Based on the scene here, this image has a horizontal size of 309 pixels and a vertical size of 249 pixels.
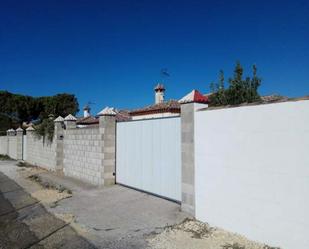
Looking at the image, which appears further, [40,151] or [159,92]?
[159,92]

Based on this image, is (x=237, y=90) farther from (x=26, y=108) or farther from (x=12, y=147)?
(x=26, y=108)

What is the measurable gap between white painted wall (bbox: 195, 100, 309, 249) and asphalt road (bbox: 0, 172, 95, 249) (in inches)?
97.6

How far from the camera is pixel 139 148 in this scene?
8867 millimetres

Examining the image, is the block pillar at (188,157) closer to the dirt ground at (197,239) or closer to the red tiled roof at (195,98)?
the red tiled roof at (195,98)

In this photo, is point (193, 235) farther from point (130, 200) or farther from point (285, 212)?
point (130, 200)

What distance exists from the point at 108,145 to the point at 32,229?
4677 mm

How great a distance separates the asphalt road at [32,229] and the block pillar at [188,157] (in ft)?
7.72

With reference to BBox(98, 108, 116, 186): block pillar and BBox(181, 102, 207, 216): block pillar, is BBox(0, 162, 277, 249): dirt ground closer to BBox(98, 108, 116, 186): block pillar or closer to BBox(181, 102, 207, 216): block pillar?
BBox(181, 102, 207, 216): block pillar

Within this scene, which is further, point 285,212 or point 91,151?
point 91,151

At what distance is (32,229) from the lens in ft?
18.6

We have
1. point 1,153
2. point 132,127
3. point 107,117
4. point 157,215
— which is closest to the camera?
point 157,215

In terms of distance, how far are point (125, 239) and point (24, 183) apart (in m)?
8.01

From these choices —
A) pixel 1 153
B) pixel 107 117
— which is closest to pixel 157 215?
pixel 107 117

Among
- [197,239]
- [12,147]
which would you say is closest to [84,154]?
[197,239]
